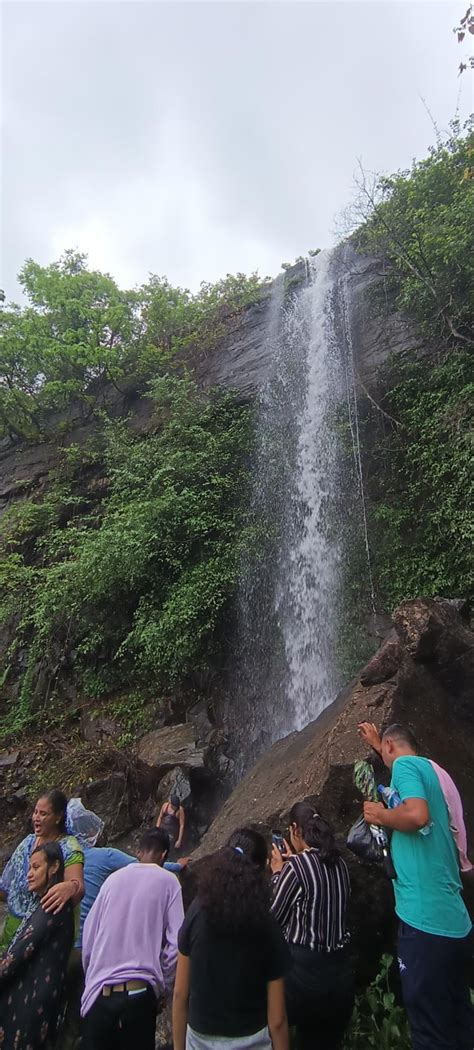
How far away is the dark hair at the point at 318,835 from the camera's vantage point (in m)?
2.36

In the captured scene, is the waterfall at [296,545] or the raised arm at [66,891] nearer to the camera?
the raised arm at [66,891]

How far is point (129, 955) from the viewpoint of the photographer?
2.12 meters

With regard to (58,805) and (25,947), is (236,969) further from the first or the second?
(58,805)

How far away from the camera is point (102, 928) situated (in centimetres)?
216

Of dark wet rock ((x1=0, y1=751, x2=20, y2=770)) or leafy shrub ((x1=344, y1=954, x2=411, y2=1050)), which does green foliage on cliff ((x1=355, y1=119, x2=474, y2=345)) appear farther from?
dark wet rock ((x1=0, y1=751, x2=20, y2=770))

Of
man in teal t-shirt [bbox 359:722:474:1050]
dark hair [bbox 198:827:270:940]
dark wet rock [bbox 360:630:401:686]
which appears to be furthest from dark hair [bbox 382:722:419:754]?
dark wet rock [bbox 360:630:401:686]

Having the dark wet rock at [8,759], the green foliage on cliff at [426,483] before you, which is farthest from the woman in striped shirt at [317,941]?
the dark wet rock at [8,759]

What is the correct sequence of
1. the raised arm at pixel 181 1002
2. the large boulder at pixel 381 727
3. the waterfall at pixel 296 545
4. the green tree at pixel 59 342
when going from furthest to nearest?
the green tree at pixel 59 342
the waterfall at pixel 296 545
the large boulder at pixel 381 727
the raised arm at pixel 181 1002

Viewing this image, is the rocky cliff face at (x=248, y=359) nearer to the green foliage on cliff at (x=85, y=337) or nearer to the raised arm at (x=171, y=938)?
the green foliage on cliff at (x=85, y=337)

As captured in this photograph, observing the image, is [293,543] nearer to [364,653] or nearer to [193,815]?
[364,653]

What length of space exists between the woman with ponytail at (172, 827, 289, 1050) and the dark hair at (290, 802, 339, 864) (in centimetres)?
51

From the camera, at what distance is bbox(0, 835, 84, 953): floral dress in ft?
8.05

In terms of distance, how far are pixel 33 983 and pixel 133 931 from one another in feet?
1.37

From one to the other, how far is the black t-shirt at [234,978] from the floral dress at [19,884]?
32.0 inches
